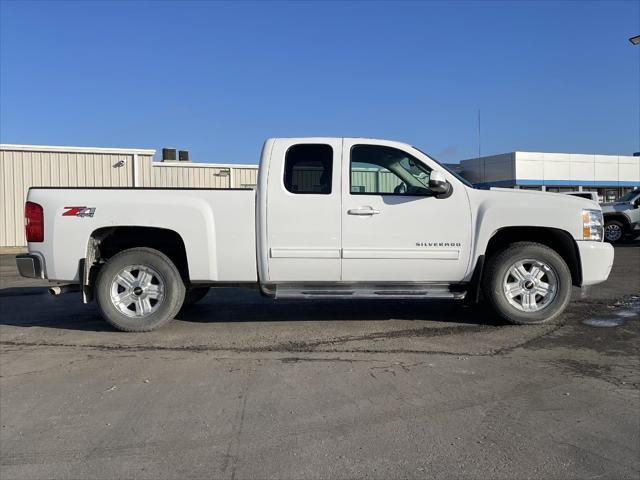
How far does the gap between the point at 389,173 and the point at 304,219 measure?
3.92 feet

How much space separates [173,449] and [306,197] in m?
3.24

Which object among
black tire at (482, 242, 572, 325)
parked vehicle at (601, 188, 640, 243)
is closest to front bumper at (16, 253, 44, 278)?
black tire at (482, 242, 572, 325)

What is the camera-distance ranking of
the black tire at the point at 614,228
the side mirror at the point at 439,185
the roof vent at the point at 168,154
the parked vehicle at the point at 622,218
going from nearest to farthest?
1. the side mirror at the point at 439,185
2. the parked vehicle at the point at 622,218
3. the black tire at the point at 614,228
4. the roof vent at the point at 168,154

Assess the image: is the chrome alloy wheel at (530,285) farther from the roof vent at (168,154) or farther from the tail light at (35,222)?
the roof vent at (168,154)

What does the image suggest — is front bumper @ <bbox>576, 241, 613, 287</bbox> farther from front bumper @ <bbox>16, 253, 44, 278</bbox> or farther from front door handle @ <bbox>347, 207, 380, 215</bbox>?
front bumper @ <bbox>16, 253, 44, 278</bbox>

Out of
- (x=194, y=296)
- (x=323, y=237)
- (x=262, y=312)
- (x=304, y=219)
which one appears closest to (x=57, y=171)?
(x=194, y=296)

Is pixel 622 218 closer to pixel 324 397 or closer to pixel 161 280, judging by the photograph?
pixel 161 280

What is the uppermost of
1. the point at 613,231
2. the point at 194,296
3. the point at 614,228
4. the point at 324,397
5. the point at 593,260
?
the point at 614,228

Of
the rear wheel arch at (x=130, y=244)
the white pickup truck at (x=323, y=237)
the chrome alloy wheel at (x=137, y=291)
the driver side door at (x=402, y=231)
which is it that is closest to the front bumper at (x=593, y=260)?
the white pickup truck at (x=323, y=237)

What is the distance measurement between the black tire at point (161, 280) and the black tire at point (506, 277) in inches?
140

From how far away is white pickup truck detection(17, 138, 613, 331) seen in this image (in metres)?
5.90

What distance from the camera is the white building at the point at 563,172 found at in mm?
40656

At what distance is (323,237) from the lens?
19.4 ft

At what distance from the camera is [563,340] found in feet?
18.5
